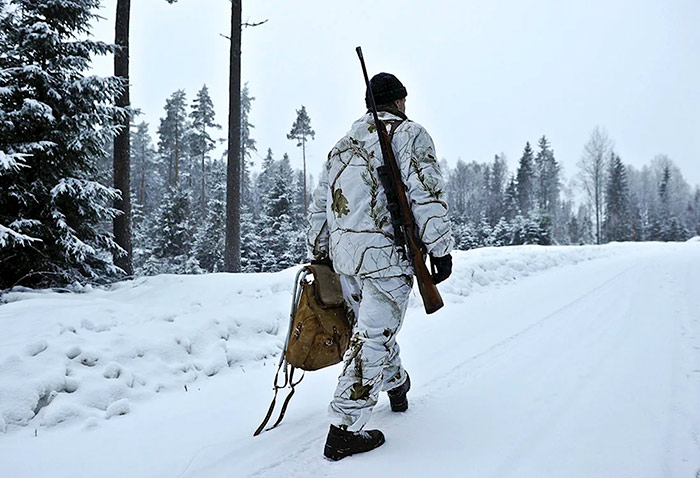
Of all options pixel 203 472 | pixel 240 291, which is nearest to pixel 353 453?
pixel 203 472

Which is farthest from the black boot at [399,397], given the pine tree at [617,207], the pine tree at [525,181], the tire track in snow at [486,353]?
the pine tree at [617,207]

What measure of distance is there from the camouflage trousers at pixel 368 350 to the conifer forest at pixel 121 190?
2.51ft

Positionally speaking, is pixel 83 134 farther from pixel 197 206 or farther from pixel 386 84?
pixel 197 206

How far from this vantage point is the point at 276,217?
24.2 metres

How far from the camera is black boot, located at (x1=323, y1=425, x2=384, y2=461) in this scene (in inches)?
88.4

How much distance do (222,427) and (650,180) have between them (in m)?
95.7

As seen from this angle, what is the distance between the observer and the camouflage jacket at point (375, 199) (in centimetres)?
238

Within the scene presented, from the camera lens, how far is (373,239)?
242 cm

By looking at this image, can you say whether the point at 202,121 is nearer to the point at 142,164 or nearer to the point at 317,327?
the point at 142,164

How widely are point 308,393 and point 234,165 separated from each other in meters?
7.45

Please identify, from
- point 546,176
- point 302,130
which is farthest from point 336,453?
point 546,176

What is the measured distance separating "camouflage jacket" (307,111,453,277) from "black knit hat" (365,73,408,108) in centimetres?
10

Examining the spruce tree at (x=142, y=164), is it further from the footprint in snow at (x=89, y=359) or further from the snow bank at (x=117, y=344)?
the footprint in snow at (x=89, y=359)

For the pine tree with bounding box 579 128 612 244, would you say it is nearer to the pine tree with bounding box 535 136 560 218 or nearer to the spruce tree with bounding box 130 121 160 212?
the pine tree with bounding box 535 136 560 218
